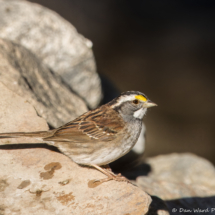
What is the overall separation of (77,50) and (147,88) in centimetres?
457

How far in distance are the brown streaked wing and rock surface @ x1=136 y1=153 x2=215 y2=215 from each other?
1564mm

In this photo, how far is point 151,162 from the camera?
23.5ft

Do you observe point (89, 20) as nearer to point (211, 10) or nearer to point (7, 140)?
point (211, 10)

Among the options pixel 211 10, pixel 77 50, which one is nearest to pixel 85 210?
→ pixel 77 50

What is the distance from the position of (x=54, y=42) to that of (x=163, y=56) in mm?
6409

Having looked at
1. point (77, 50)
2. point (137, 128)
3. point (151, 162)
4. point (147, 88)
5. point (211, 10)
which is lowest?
point (151, 162)

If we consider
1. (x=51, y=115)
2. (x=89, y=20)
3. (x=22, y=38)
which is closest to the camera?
(x=51, y=115)

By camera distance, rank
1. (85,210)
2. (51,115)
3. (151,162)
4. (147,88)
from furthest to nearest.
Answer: (147,88) → (151,162) → (51,115) → (85,210)

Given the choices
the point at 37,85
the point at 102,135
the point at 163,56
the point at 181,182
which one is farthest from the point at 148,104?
the point at 163,56

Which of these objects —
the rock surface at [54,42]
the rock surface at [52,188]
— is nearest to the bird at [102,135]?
the rock surface at [52,188]

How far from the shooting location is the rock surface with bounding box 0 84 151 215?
345 cm

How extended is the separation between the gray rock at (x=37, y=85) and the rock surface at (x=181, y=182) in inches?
68.9

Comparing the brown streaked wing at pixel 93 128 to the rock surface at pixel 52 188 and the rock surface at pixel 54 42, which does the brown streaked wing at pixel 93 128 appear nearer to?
the rock surface at pixel 52 188

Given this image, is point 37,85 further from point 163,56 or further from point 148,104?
point 163,56
